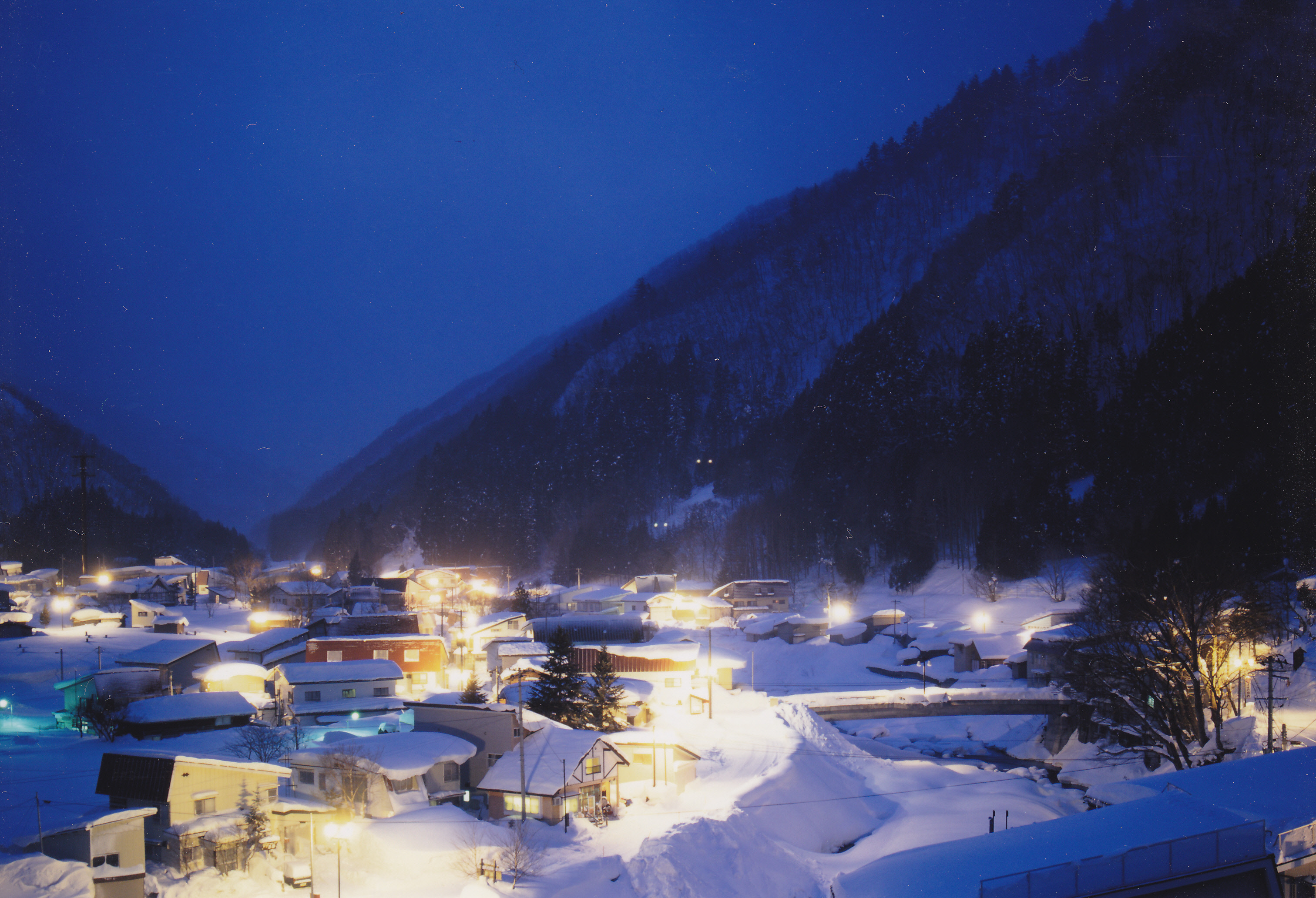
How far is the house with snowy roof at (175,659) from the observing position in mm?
25328

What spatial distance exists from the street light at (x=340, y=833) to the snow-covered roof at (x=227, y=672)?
15547 mm

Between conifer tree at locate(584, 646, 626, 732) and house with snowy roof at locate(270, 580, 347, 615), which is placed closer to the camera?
conifer tree at locate(584, 646, 626, 732)

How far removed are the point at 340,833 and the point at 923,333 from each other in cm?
6937

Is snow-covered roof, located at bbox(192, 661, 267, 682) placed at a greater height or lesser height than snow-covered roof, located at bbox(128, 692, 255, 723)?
lesser

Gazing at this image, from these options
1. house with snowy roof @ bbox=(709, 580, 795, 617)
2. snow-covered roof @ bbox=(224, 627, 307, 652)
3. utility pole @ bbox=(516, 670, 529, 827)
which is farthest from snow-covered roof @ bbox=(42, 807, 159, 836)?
house with snowy roof @ bbox=(709, 580, 795, 617)

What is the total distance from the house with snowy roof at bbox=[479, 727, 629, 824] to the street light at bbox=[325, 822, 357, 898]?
339 centimetres

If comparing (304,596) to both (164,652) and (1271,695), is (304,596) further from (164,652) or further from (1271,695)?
(1271,695)

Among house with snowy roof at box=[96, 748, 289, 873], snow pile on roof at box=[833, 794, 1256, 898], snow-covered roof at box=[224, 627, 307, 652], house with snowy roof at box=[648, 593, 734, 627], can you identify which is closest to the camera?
snow pile on roof at box=[833, 794, 1256, 898]

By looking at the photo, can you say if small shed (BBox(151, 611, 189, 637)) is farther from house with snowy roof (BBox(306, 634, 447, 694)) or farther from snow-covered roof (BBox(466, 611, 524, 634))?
snow-covered roof (BBox(466, 611, 524, 634))

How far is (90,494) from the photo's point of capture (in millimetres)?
68188

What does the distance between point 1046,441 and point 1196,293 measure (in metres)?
23.2

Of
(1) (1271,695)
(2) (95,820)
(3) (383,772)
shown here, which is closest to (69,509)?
(3) (383,772)

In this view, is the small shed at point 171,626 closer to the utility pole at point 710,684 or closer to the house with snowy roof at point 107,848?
the utility pole at point 710,684

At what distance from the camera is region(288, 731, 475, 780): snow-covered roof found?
49.7 ft
